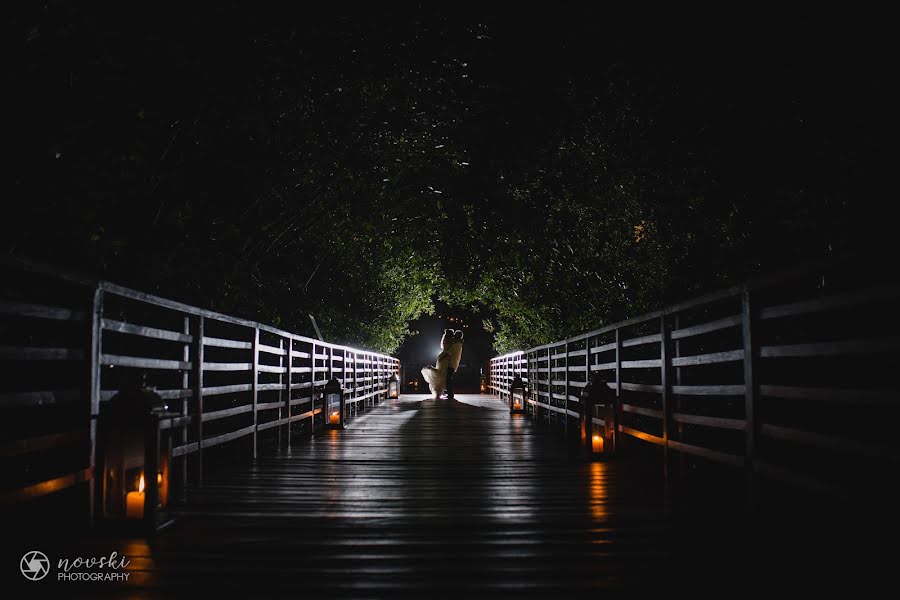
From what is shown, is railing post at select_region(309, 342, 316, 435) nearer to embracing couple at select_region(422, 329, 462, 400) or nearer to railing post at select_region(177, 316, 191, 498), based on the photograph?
railing post at select_region(177, 316, 191, 498)

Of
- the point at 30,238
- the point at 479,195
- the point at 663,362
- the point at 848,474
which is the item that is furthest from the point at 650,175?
the point at 479,195

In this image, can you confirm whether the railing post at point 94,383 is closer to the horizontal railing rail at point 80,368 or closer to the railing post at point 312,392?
the horizontal railing rail at point 80,368

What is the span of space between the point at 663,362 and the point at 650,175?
3.77 m

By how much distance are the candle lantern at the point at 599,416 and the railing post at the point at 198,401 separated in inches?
114

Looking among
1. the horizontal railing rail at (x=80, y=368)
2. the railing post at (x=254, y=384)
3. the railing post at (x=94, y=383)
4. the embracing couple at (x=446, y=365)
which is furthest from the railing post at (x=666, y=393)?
the embracing couple at (x=446, y=365)

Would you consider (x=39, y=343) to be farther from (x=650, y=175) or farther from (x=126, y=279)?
(x=650, y=175)

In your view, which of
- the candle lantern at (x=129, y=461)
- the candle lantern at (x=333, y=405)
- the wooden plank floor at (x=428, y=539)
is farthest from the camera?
the candle lantern at (x=333, y=405)

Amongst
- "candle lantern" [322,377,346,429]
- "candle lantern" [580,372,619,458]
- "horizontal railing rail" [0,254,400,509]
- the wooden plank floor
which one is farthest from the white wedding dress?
the wooden plank floor

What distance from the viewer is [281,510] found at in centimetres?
344

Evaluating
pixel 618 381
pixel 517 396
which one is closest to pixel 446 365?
pixel 517 396

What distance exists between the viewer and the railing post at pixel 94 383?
288 cm

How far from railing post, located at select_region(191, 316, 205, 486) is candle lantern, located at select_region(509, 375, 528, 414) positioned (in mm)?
7204

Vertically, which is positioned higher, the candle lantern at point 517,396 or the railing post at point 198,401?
the railing post at point 198,401

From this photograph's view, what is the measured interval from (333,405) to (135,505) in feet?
18.1
